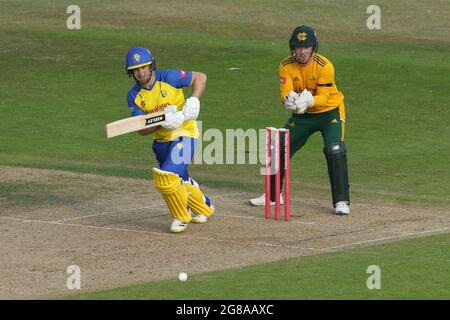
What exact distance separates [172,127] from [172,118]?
0.11 metres

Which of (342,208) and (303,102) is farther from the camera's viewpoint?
(342,208)

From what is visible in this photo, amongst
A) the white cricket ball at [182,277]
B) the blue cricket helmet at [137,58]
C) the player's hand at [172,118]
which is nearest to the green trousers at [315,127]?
the player's hand at [172,118]

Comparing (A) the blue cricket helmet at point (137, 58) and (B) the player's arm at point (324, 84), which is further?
(B) the player's arm at point (324, 84)

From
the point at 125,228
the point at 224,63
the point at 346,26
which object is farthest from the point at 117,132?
the point at 346,26

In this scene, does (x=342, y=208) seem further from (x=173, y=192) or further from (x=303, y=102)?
(x=173, y=192)

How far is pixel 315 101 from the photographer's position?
49.0 feet

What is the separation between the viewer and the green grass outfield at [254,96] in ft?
41.1

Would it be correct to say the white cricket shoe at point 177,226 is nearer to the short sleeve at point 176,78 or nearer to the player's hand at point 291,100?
the short sleeve at point 176,78

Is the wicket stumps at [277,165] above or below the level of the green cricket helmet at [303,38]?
below

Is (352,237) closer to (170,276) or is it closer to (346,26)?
(170,276)

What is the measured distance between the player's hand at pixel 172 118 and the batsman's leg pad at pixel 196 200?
0.81 m

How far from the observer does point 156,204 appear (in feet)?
51.9

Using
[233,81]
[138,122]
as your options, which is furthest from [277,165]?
[233,81]

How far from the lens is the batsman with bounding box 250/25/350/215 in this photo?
1491 cm
